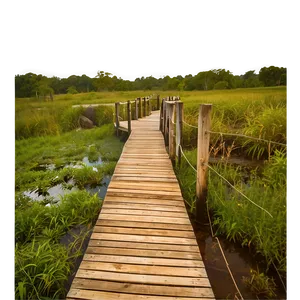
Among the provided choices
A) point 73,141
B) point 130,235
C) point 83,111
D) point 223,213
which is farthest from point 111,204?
point 83,111

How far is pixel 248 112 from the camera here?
8.62 m

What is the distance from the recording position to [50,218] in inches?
150

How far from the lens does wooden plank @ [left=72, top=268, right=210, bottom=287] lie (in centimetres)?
197

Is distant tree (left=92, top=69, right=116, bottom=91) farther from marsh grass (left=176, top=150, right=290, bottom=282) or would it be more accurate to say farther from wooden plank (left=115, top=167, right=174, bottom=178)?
marsh grass (left=176, top=150, right=290, bottom=282)

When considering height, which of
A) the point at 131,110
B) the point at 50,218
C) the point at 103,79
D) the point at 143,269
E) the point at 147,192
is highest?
the point at 103,79

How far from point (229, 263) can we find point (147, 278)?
1.31 meters

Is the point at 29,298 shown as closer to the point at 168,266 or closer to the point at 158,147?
the point at 168,266

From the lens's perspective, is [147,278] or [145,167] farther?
[145,167]

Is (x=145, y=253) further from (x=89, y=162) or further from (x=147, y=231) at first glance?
(x=89, y=162)

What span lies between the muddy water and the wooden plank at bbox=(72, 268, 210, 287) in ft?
2.02

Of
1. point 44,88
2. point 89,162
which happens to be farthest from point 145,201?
point 44,88

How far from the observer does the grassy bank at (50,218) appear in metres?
2.50

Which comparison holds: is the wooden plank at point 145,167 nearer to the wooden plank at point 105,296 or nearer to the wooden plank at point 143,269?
the wooden plank at point 143,269

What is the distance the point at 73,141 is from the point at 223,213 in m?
Answer: 7.31
